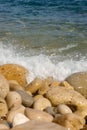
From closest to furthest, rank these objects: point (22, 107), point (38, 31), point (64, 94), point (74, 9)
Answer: point (22, 107) < point (64, 94) < point (38, 31) < point (74, 9)

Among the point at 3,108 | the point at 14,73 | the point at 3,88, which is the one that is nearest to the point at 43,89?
the point at 14,73

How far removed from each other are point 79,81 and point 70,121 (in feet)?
6.93

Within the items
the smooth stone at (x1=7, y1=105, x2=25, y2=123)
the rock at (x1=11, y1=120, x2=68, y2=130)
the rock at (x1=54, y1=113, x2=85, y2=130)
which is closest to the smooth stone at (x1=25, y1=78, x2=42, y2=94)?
the smooth stone at (x1=7, y1=105, x2=25, y2=123)

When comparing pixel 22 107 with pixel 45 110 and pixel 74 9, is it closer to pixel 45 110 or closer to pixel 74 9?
pixel 45 110

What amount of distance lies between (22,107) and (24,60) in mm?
2923

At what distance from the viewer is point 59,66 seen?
7766 mm

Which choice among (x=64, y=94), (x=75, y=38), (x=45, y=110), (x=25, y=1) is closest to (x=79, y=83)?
(x=64, y=94)

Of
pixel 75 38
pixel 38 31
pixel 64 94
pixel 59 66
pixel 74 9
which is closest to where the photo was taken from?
pixel 64 94

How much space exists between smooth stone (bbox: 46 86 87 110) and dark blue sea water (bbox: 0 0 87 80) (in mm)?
1443

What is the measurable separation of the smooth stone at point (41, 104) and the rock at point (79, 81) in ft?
3.55

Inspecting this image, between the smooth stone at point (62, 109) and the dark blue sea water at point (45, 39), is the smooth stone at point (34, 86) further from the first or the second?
the smooth stone at point (62, 109)

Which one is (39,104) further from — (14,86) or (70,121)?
(70,121)

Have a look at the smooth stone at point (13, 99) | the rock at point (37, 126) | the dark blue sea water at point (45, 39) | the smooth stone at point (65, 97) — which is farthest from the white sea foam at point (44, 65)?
the rock at point (37, 126)

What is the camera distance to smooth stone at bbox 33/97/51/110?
5440mm
